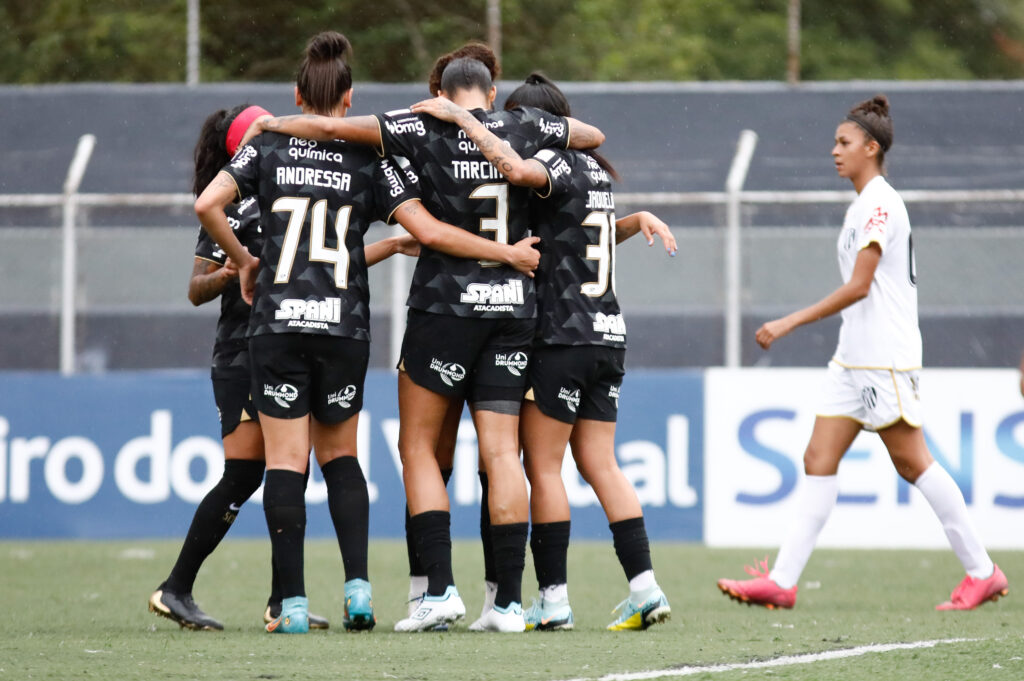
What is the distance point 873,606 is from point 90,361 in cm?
931

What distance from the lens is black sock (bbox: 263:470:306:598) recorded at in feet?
16.3

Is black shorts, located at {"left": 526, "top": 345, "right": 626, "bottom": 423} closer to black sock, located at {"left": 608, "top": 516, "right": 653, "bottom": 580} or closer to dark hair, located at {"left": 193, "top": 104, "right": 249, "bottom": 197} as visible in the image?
black sock, located at {"left": 608, "top": 516, "right": 653, "bottom": 580}

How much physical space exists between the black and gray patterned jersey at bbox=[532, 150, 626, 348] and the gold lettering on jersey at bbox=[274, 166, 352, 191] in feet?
2.51

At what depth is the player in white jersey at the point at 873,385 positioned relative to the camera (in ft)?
19.8

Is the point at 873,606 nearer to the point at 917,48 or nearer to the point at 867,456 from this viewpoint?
the point at 867,456

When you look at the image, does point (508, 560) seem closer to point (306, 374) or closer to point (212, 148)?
point (306, 374)

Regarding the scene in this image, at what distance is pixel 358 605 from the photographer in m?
4.98

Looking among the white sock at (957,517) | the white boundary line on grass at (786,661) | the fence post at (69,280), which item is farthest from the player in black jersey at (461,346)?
the fence post at (69,280)

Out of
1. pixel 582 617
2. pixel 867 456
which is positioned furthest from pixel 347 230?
pixel 867 456

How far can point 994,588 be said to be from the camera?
608 cm

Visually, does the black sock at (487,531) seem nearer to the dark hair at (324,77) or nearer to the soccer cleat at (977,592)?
the dark hair at (324,77)

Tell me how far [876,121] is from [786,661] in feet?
8.95

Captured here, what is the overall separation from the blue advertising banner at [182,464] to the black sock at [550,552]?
13.6 feet

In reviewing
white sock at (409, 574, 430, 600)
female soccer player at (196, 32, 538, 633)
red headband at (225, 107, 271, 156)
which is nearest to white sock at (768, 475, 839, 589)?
white sock at (409, 574, 430, 600)
